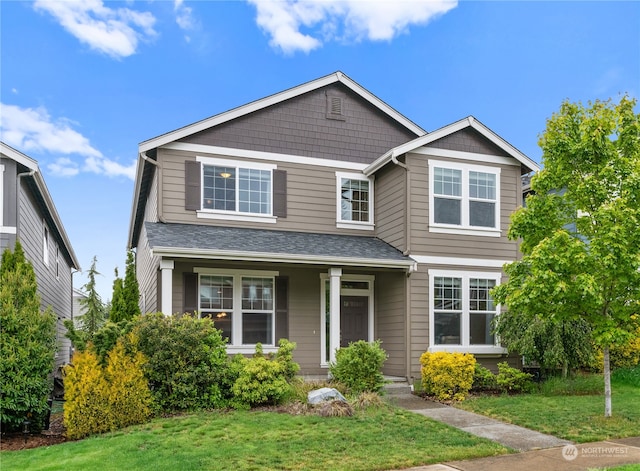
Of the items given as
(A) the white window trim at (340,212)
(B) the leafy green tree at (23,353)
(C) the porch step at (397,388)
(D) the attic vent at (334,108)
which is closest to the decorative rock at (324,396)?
(C) the porch step at (397,388)

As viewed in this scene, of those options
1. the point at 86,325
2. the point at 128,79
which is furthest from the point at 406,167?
the point at 86,325

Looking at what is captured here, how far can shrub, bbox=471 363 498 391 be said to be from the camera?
13.3 m

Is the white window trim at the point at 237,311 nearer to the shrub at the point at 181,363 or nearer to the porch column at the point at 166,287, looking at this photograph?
the porch column at the point at 166,287

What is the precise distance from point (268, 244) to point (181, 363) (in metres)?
3.84

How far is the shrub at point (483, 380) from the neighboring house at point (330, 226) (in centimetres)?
76

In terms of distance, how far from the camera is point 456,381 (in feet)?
41.1

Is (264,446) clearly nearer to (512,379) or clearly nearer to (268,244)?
(268,244)

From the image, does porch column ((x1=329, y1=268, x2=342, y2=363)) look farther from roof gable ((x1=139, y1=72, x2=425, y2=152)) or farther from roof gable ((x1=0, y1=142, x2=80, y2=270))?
roof gable ((x1=0, y1=142, x2=80, y2=270))

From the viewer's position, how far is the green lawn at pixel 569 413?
911 centimetres

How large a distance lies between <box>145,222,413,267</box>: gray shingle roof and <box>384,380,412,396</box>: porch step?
2.72 metres

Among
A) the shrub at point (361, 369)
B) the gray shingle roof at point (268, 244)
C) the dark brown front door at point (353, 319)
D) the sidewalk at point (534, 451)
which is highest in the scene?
the gray shingle roof at point (268, 244)

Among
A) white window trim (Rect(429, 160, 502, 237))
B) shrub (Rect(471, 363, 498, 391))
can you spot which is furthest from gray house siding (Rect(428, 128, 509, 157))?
shrub (Rect(471, 363, 498, 391))

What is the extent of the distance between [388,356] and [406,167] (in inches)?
182

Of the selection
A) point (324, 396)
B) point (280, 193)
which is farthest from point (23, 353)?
point (280, 193)
